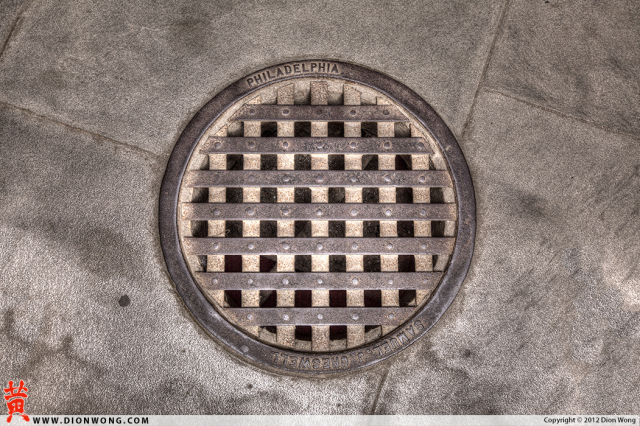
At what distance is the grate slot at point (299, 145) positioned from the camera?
1.80 m

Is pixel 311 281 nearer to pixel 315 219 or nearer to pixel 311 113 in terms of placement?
pixel 315 219

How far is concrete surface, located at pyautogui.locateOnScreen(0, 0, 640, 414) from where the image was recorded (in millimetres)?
1750

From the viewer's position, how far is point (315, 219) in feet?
5.78

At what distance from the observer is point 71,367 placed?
174 centimetres

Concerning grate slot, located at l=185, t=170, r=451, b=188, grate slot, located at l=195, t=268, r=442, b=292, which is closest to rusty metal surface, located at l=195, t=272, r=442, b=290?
grate slot, located at l=195, t=268, r=442, b=292

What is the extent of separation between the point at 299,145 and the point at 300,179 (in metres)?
0.19

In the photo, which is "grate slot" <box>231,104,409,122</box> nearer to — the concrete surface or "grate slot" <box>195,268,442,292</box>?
the concrete surface

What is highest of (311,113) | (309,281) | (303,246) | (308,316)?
(311,113)

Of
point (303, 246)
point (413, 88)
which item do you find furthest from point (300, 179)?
point (413, 88)

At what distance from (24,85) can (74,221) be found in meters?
0.84

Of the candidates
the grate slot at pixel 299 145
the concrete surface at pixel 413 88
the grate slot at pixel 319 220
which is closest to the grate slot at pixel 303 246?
the grate slot at pixel 319 220

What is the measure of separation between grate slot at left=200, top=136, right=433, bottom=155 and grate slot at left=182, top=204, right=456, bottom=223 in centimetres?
29

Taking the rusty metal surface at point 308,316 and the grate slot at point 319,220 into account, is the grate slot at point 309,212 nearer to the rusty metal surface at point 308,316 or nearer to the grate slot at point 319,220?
the grate slot at point 319,220

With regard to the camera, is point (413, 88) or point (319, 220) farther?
point (413, 88)
